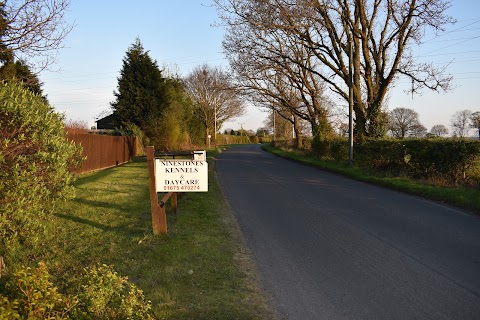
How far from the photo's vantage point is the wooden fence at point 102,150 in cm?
2039

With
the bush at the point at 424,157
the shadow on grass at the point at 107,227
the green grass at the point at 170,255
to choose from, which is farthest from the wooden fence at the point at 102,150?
the bush at the point at 424,157

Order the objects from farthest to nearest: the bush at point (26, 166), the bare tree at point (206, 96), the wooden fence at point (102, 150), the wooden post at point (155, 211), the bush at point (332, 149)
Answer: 1. the bare tree at point (206, 96)
2. the bush at point (332, 149)
3. the wooden fence at point (102, 150)
4. the wooden post at point (155, 211)
5. the bush at point (26, 166)

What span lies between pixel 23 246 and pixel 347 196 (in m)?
8.88

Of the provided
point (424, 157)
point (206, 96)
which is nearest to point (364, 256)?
point (424, 157)

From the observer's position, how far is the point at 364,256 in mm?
6480

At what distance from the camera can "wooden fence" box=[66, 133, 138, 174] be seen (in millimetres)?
20391

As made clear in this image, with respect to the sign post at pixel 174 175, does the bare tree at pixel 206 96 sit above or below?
above

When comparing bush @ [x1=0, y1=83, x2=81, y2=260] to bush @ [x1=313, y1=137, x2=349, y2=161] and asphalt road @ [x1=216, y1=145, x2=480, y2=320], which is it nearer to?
asphalt road @ [x1=216, y1=145, x2=480, y2=320]

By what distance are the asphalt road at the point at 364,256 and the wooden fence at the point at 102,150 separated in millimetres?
11049

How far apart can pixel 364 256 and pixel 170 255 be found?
287cm

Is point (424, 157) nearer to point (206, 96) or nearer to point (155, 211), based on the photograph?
point (155, 211)

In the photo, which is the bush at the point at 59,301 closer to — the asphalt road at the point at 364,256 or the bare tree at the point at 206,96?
the asphalt road at the point at 364,256

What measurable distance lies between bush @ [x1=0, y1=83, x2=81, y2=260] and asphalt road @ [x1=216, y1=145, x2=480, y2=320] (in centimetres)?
320

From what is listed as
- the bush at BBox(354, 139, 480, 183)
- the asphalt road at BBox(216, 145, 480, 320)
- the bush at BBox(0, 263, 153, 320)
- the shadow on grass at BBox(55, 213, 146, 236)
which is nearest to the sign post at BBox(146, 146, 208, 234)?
the shadow on grass at BBox(55, 213, 146, 236)
